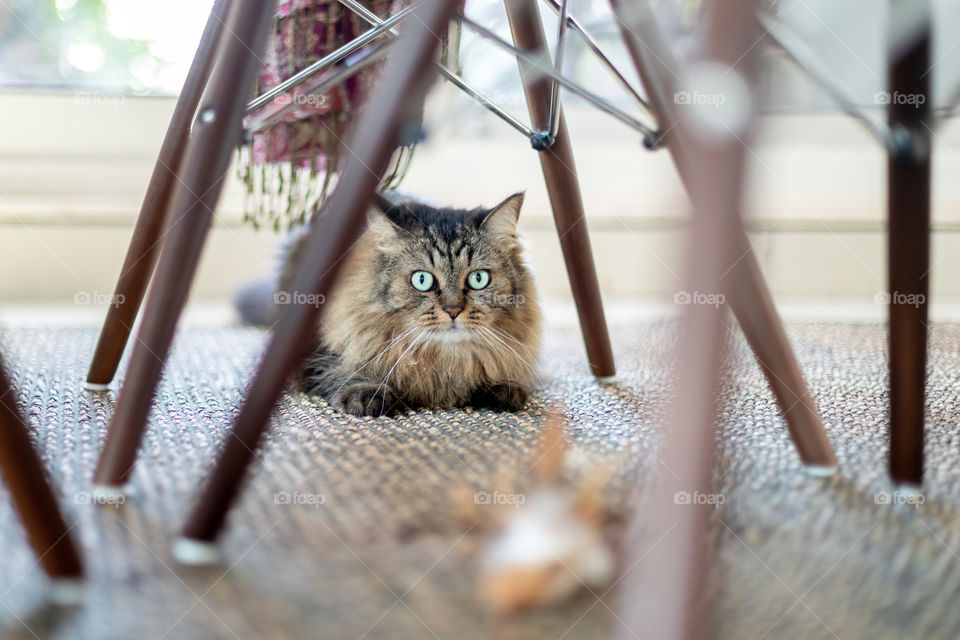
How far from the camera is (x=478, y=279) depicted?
50.8 inches

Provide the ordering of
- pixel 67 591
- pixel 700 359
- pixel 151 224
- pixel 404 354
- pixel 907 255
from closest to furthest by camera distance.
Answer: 1. pixel 700 359
2. pixel 67 591
3. pixel 907 255
4. pixel 151 224
5. pixel 404 354

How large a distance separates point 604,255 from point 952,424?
80.0 inches

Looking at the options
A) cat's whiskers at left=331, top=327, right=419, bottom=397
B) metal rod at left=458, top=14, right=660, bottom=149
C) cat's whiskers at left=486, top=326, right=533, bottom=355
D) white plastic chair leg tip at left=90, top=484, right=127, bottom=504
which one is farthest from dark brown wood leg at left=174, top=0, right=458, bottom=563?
cat's whiskers at left=486, top=326, right=533, bottom=355

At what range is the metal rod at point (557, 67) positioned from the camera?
1.04 metres

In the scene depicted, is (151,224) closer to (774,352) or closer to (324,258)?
(324,258)

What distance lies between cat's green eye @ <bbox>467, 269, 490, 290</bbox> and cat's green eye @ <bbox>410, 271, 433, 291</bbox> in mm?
72

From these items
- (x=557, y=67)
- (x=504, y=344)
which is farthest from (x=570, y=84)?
(x=504, y=344)

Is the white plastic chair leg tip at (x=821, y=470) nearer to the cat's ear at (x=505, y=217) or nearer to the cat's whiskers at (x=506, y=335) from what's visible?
the cat's whiskers at (x=506, y=335)

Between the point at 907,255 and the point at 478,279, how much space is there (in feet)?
2.31

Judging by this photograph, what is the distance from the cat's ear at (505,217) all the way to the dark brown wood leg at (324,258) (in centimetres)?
69

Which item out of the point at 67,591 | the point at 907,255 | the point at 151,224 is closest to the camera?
the point at 67,591

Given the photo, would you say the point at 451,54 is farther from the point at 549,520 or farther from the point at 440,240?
the point at 549,520

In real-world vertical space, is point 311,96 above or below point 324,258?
above

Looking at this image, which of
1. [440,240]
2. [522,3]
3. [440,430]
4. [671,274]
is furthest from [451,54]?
[671,274]
